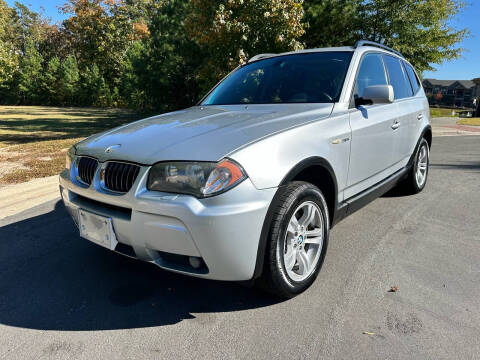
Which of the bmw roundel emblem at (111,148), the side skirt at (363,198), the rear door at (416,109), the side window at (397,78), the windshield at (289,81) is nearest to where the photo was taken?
the bmw roundel emblem at (111,148)

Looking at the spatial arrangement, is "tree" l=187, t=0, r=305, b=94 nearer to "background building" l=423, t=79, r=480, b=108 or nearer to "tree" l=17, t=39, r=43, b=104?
"tree" l=17, t=39, r=43, b=104

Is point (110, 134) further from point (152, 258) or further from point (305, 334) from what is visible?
point (305, 334)

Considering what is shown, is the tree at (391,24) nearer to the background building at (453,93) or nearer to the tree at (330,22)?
the tree at (330,22)

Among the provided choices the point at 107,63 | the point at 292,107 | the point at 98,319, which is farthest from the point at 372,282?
the point at 107,63

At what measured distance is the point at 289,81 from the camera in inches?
133

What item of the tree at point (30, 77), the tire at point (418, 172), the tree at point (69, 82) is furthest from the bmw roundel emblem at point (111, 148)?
the tree at point (30, 77)

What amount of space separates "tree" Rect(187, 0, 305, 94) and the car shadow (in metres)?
7.43

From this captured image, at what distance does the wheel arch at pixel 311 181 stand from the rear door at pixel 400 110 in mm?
1388

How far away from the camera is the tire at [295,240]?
213 cm

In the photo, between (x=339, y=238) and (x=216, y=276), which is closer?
(x=216, y=276)

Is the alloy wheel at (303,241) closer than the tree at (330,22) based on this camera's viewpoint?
Yes

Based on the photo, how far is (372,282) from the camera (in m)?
2.64

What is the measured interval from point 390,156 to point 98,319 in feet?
9.87

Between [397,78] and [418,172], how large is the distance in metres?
1.42
